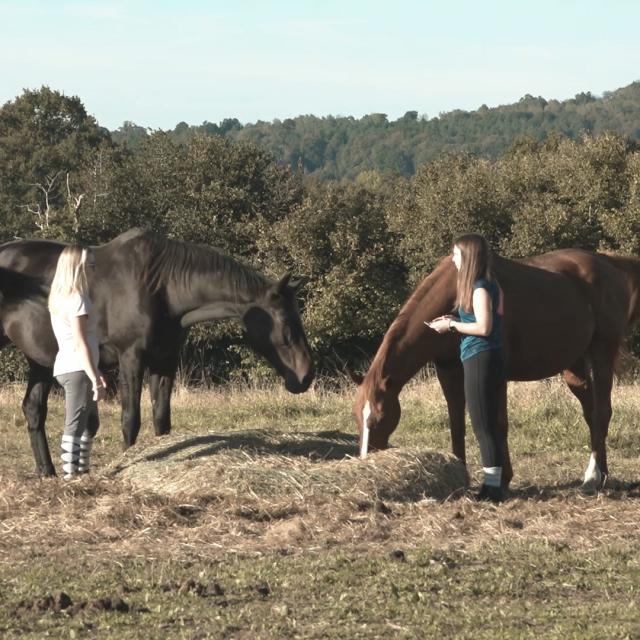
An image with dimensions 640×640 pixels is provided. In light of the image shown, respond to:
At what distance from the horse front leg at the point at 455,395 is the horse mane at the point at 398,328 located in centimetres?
53

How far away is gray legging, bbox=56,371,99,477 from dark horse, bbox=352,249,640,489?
2.02m

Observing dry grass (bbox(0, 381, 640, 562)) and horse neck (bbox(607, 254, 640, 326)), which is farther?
horse neck (bbox(607, 254, 640, 326))

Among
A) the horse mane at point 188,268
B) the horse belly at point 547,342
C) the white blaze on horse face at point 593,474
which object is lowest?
the white blaze on horse face at point 593,474

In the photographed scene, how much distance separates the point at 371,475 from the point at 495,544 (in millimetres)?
1357

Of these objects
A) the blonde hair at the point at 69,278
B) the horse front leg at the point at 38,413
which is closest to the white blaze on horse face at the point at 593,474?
the blonde hair at the point at 69,278

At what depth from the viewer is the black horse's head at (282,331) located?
9.77 meters

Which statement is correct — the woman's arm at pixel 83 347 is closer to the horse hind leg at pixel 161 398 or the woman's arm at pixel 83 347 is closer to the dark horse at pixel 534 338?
the horse hind leg at pixel 161 398

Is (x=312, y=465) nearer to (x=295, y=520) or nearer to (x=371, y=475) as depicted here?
(x=371, y=475)

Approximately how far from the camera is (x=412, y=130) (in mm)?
155875

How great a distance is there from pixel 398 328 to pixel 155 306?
229 cm

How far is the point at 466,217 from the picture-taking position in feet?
113

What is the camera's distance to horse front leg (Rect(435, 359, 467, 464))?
895 centimetres

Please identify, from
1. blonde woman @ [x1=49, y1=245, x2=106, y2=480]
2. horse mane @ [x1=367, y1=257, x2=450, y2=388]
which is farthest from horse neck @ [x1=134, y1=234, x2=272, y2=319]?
horse mane @ [x1=367, y1=257, x2=450, y2=388]

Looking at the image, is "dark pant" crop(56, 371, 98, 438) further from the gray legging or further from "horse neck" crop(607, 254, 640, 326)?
"horse neck" crop(607, 254, 640, 326)
